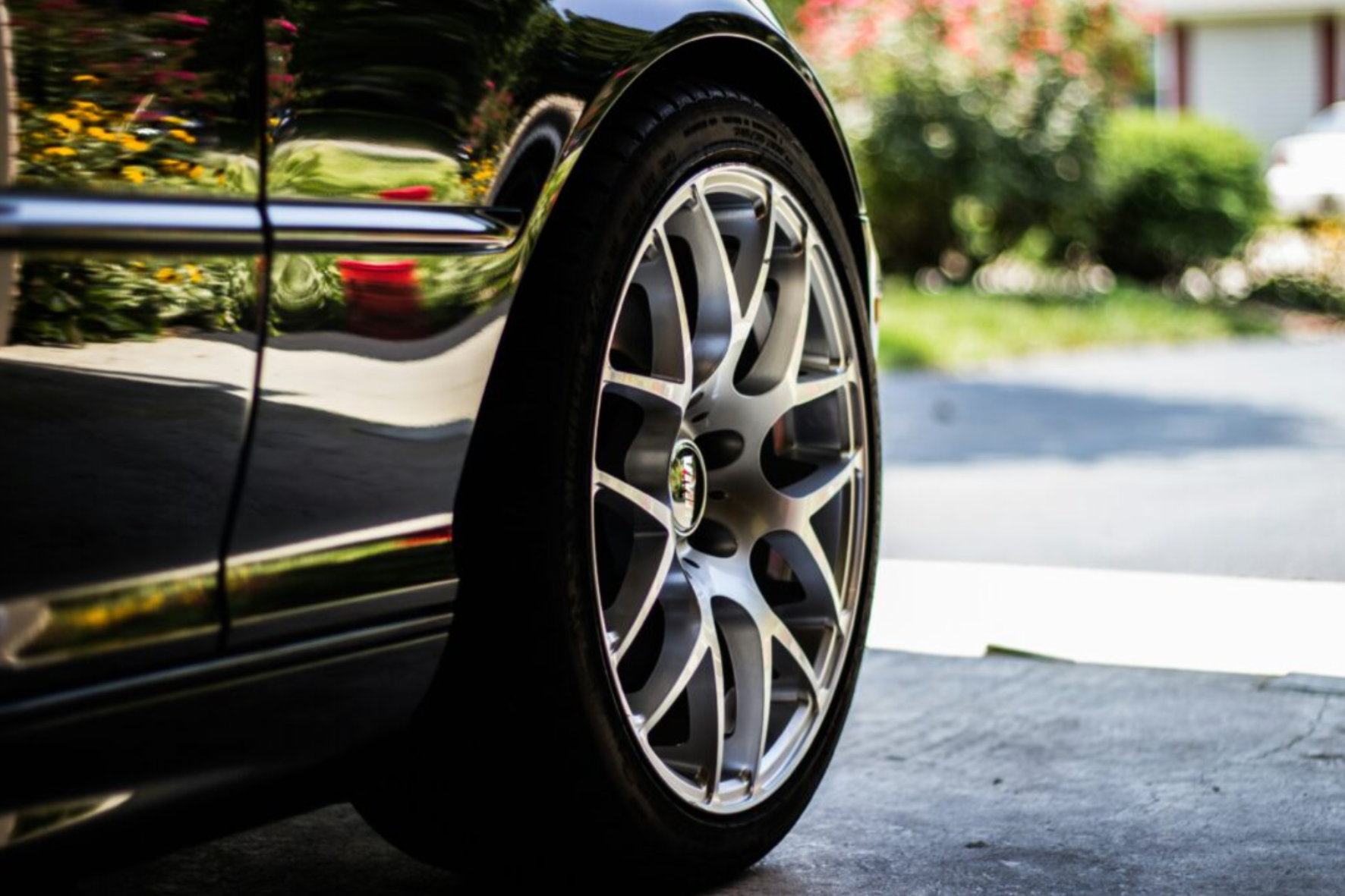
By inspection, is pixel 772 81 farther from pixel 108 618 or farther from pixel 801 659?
pixel 108 618

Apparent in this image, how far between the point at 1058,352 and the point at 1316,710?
33.3ft

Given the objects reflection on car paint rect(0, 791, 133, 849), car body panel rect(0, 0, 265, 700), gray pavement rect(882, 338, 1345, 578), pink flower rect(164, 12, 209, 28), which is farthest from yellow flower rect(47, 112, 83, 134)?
gray pavement rect(882, 338, 1345, 578)

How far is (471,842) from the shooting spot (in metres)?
2.46

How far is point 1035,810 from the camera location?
127 inches

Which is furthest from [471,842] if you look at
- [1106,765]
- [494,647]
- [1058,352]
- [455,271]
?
[1058,352]

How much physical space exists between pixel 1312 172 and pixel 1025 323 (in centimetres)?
1141

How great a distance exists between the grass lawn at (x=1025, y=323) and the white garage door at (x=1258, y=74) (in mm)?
13520

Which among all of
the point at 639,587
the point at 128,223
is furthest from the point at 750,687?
the point at 128,223

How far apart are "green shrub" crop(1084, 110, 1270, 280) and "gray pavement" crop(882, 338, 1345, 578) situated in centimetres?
498

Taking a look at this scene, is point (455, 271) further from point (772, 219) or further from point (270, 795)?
point (772, 219)

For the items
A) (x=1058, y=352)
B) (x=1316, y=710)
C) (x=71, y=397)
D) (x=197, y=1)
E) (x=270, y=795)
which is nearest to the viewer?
(x=71, y=397)

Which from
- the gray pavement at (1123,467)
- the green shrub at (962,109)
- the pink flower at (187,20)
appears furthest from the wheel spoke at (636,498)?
the green shrub at (962,109)

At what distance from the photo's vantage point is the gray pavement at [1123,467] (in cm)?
602

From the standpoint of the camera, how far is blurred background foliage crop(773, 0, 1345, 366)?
1588 centimetres
